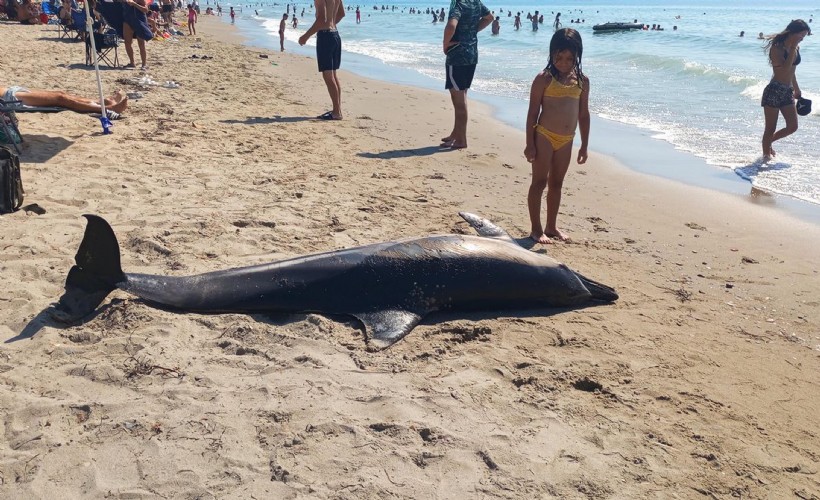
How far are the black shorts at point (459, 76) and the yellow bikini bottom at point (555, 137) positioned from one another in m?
3.67

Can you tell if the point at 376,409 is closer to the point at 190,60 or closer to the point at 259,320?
the point at 259,320

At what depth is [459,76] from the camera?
8969 millimetres

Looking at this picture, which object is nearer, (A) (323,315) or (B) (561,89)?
(A) (323,315)

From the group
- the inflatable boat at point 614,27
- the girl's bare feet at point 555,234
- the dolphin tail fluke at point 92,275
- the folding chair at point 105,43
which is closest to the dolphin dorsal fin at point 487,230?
the girl's bare feet at point 555,234

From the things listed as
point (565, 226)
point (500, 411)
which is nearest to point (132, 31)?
point (565, 226)

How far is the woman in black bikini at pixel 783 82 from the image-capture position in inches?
342

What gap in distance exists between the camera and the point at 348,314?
13.6 ft

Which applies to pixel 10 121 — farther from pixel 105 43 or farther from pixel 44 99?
pixel 105 43

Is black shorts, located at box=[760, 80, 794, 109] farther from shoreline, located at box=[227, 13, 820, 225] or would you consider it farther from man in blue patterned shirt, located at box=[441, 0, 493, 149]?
man in blue patterned shirt, located at box=[441, 0, 493, 149]

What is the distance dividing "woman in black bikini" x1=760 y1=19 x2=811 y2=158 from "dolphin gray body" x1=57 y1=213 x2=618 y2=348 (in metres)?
6.22

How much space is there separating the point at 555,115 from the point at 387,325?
2648mm

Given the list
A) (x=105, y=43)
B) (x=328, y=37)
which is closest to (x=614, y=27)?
(x=105, y=43)

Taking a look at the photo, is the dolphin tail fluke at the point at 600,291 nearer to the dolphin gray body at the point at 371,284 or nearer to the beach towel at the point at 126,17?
the dolphin gray body at the point at 371,284

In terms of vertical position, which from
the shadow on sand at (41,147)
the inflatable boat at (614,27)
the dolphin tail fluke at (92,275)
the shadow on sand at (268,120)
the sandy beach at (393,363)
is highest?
the inflatable boat at (614,27)
